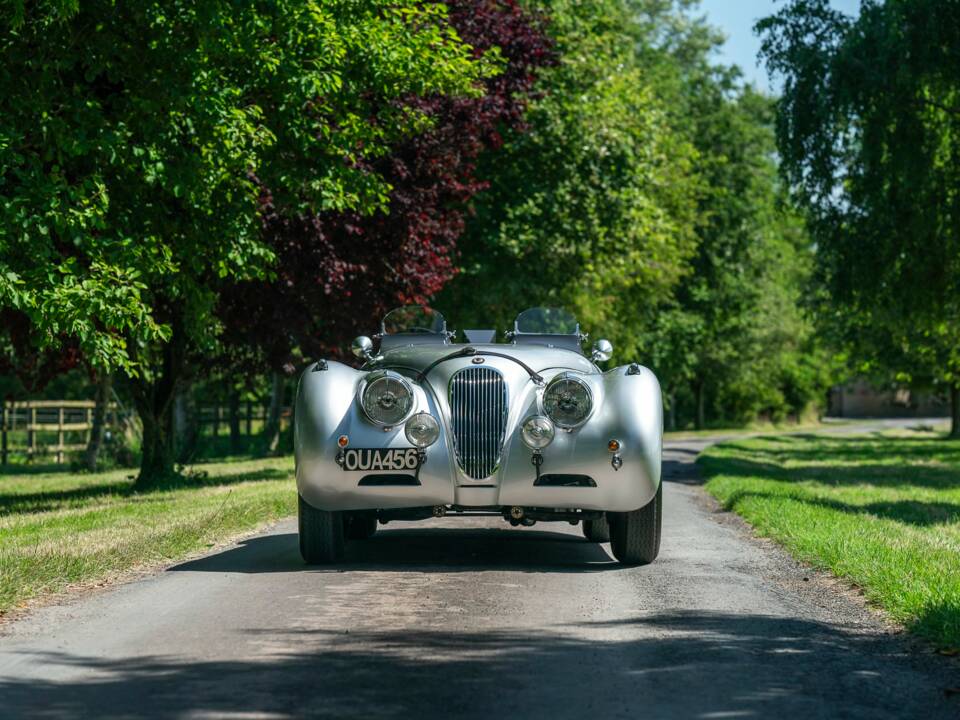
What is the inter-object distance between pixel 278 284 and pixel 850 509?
9.10 meters

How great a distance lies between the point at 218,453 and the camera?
1473 inches

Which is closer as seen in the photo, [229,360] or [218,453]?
[229,360]

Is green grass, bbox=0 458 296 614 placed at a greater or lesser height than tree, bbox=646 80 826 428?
lesser

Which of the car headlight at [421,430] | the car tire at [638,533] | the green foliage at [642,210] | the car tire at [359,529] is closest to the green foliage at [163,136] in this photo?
the car tire at [359,529]

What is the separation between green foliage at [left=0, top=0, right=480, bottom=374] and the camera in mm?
12422

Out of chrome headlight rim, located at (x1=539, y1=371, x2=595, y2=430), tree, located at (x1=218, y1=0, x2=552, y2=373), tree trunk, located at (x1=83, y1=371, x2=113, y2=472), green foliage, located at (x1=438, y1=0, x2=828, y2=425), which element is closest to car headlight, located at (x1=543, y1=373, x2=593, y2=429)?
chrome headlight rim, located at (x1=539, y1=371, x2=595, y2=430)

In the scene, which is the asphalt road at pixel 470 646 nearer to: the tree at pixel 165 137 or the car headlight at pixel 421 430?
the car headlight at pixel 421 430

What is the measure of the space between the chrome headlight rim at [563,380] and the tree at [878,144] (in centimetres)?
1293

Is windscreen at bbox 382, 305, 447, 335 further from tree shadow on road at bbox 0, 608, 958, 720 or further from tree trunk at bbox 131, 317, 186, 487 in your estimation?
tree trunk at bbox 131, 317, 186, 487

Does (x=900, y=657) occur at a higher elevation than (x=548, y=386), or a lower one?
lower

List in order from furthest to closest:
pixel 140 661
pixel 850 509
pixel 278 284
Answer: pixel 278 284 → pixel 850 509 → pixel 140 661

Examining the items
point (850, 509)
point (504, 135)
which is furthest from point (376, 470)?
point (504, 135)

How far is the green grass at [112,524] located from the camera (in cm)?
862

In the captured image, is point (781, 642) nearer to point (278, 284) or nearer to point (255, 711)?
point (255, 711)
